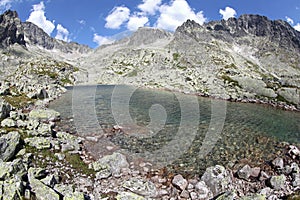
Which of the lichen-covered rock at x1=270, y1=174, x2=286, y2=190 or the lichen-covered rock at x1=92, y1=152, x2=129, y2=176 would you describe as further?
the lichen-covered rock at x1=92, y1=152, x2=129, y2=176

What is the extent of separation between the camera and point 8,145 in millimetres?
20797

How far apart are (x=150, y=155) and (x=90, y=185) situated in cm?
842

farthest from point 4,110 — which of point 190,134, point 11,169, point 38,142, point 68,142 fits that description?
point 190,134

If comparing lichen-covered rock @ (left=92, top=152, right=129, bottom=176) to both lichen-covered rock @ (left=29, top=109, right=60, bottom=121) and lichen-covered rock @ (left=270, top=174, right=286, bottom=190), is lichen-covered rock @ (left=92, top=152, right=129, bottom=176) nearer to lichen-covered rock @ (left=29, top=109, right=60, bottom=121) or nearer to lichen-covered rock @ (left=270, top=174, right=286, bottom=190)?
lichen-covered rock @ (left=270, top=174, right=286, bottom=190)

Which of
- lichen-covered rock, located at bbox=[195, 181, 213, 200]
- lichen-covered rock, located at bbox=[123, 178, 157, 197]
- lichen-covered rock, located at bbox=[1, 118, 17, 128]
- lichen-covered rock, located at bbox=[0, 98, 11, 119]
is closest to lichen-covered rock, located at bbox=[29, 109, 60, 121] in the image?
lichen-covered rock, located at bbox=[0, 98, 11, 119]

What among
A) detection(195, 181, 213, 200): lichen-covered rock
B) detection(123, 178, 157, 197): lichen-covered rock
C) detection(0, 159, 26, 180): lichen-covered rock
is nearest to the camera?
detection(0, 159, 26, 180): lichen-covered rock

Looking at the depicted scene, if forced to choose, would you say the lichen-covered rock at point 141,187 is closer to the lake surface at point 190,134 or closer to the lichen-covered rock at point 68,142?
the lake surface at point 190,134

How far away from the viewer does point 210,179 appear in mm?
19906

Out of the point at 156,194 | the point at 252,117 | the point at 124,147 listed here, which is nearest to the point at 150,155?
the point at 124,147

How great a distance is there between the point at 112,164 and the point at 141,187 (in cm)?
456

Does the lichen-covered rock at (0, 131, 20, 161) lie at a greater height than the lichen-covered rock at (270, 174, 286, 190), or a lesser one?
lesser

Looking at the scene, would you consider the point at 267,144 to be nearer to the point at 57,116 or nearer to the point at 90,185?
the point at 90,185

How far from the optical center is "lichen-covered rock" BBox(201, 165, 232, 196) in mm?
19234

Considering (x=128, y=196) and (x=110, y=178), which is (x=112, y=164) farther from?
(x=128, y=196)
